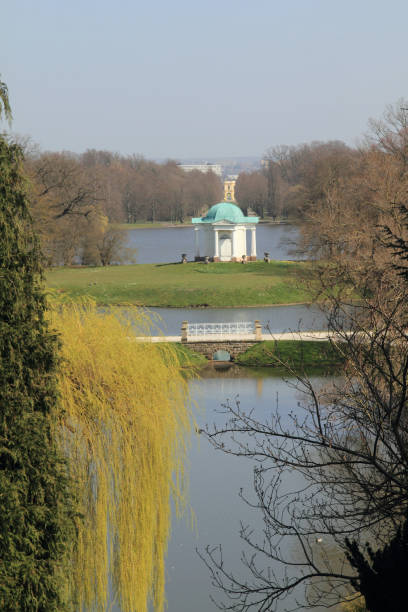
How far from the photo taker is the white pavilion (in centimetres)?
6438

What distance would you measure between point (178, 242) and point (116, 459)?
91.2 metres

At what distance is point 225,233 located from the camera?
64.8 m

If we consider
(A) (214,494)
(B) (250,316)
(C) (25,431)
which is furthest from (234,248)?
(C) (25,431)

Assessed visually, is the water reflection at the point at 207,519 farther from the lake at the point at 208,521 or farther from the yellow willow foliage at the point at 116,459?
the yellow willow foliage at the point at 116,459

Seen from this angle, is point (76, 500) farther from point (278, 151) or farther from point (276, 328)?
point (278, 151)

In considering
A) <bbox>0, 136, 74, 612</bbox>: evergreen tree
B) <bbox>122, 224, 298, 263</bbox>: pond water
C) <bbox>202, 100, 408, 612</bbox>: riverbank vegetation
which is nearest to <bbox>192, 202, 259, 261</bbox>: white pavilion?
<bbox>122, 224, 298, 263</bbox>: pond water

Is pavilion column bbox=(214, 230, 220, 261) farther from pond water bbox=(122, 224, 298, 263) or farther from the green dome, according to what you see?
pond water bbox=(122, 224, 298, 263)

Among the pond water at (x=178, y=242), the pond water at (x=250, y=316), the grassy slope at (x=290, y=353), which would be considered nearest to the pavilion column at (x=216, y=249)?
the pond water at (x=178, y=242)

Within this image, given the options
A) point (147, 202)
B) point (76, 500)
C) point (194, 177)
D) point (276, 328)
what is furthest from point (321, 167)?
point (194, 177)

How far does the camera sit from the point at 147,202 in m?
137

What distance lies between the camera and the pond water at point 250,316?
42997 millimetres

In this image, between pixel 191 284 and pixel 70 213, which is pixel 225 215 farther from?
pixel 70 213

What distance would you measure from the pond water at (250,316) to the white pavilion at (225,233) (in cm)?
1391

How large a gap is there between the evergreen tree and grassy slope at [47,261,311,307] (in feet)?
126
